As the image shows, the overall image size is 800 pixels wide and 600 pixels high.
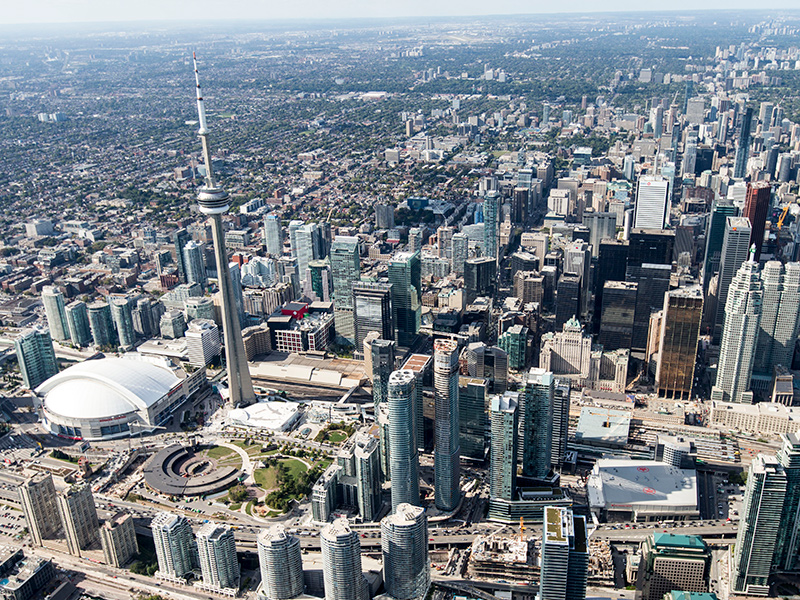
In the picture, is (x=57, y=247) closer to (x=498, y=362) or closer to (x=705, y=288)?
(x=498, y=362)

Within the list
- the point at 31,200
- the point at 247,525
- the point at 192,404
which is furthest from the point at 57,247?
the point at 247,525

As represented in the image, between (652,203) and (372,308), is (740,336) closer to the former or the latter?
(372,308)

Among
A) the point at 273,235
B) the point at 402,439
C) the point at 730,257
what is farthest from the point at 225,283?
the point at 730,257

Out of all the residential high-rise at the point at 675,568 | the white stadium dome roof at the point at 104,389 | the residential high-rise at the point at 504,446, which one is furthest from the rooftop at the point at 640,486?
the white stadium dome roof at the point at 104,389

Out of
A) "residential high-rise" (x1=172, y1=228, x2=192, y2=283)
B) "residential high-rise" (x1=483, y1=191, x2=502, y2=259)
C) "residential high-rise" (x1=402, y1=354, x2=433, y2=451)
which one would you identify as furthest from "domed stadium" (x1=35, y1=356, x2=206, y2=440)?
"residential high-rise" (x1=483, y1=191, x2=502, y2=259)

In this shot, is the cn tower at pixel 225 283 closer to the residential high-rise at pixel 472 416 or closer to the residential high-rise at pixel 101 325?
the residential high-rise at pixel 472 416
